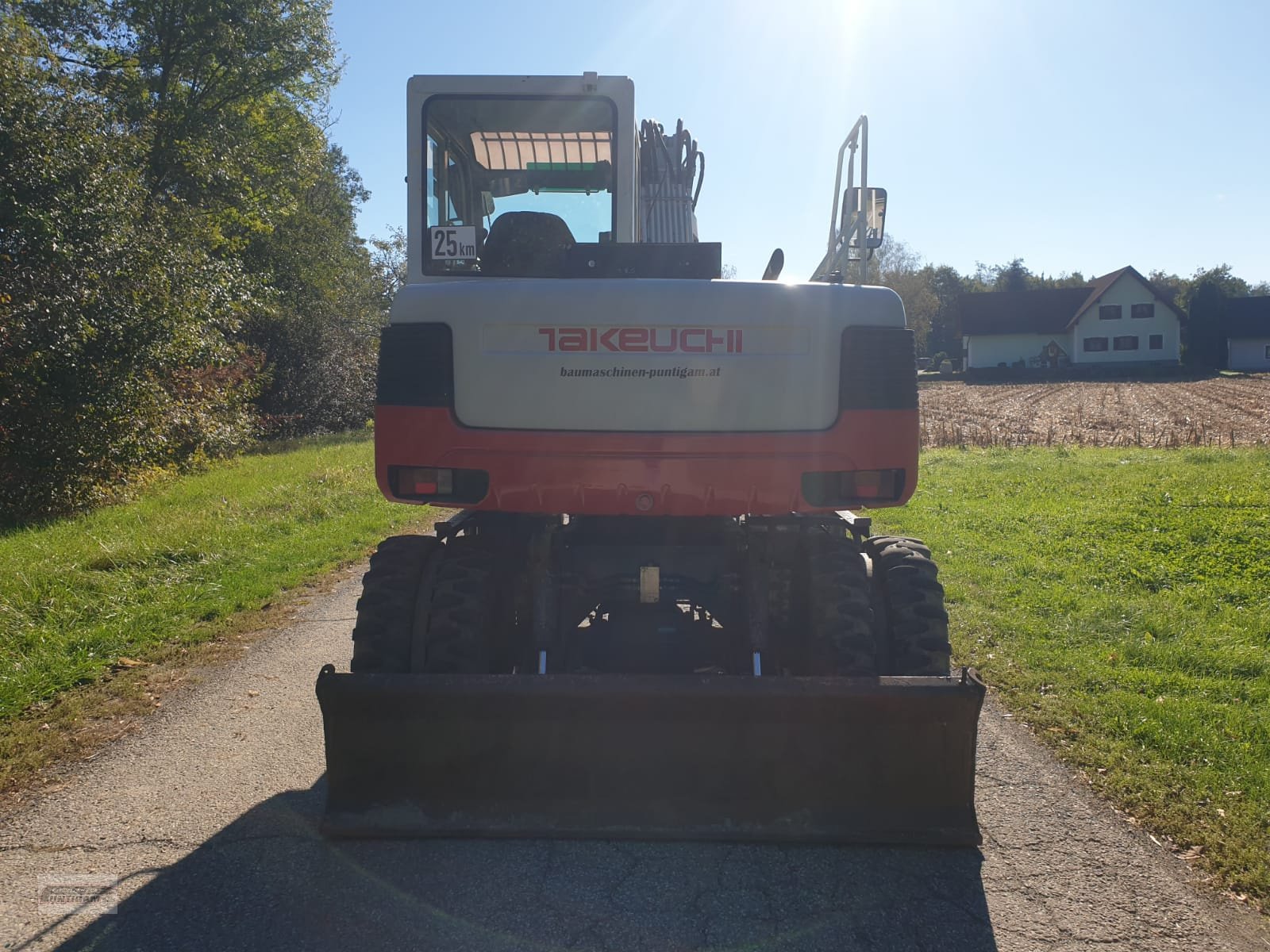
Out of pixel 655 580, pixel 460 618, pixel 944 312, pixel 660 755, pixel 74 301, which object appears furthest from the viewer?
pixel 944 312

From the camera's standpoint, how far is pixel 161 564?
816 centimetres

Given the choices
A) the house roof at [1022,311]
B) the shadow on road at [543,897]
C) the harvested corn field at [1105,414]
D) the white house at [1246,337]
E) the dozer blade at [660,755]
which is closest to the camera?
the shadow on road at [543,897]

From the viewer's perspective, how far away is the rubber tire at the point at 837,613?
3619 mm

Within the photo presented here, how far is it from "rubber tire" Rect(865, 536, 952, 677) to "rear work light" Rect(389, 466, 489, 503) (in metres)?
1.66

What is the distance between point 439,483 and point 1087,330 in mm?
72113

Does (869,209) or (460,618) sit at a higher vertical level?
(869,209)

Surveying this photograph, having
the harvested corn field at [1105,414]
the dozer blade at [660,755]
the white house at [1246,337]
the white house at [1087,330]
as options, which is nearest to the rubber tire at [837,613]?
the dozer blade at [660,755]

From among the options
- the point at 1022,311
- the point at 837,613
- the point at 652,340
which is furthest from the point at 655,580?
the point at 1022,311

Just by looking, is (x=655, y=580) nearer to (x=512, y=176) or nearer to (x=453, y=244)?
(x=453, y=244)

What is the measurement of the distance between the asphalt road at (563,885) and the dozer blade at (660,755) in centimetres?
13

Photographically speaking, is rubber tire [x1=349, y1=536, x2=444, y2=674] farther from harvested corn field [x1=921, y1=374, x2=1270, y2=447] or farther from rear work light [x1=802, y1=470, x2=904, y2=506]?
harvested corn field [x1=921, y1=374, x2=1270, y2=447]

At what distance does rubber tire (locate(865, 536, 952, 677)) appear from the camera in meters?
3.73

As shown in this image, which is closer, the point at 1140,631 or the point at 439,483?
the point at 439,483

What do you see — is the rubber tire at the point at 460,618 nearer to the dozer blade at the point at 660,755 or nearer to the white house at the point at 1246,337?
the dozer blade at the point at 660,755
